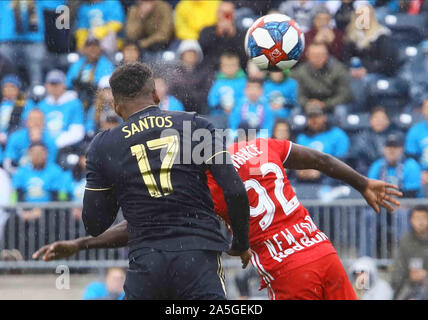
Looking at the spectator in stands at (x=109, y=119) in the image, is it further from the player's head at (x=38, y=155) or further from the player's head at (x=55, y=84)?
the player's head at (x=55, y=84)

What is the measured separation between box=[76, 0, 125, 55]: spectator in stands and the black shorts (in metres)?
8.31

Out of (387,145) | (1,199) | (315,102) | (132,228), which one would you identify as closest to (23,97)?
(1,199)

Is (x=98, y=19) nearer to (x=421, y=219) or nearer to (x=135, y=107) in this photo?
(x=421, y=219)

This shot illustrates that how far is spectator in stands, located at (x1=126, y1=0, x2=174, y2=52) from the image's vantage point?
1257 cm

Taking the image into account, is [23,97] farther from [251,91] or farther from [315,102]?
[315,102]

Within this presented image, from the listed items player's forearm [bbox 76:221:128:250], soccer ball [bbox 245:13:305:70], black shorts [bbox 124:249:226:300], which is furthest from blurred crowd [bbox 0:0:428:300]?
black shorts [bbox 124:249:226:300]

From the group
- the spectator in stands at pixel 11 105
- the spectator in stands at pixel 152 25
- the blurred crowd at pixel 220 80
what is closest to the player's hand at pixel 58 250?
the blurred crowd at pixel 220 80

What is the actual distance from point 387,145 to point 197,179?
6010 mm

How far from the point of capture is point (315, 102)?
37.7 feet

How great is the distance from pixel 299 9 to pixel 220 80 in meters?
1.88

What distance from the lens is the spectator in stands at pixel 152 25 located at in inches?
495

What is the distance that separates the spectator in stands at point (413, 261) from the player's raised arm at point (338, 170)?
3.42 metres

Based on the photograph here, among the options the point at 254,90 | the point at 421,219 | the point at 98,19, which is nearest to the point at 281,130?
the point at 254,90

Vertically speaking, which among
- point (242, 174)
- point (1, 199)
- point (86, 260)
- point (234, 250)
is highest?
point (242, 174)
